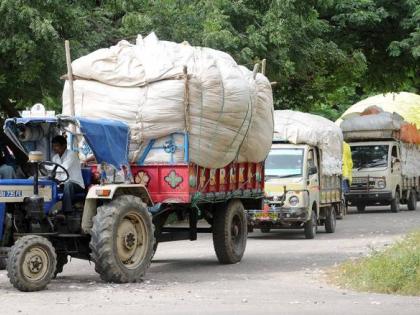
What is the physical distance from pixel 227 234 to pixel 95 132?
3908 millimetres

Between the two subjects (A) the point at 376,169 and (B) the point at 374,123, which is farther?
(B) the point at 374,123

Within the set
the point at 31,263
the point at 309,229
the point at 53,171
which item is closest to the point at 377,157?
the point at 309,229

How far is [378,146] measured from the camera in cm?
3653

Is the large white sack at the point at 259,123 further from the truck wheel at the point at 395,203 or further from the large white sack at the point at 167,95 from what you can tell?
→ the truck wheel at the point at 395,203

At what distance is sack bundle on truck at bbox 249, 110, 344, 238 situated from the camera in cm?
2417

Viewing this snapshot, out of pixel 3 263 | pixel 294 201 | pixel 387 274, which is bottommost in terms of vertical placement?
pixel 387 274

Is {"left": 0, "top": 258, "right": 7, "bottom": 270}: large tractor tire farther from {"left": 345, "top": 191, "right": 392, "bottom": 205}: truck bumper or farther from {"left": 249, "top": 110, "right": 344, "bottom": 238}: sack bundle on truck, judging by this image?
{"left": 345, "top": 191, "right": 392, "bottom": 205}: truck bumper

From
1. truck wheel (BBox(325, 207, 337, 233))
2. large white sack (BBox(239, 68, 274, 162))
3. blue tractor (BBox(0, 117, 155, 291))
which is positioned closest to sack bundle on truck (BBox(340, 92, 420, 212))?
truck wheel (BBox(325, 207, 337, 233))

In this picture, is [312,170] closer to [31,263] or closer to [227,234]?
[227,234]

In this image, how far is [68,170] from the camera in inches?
572

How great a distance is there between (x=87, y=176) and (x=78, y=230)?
90cm

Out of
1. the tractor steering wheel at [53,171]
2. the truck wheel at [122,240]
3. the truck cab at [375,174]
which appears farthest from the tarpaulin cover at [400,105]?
the tractor steering wheel at [53,171]

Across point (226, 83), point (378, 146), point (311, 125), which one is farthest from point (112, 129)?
point (378, 146)

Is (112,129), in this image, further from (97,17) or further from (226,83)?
(97,17)
